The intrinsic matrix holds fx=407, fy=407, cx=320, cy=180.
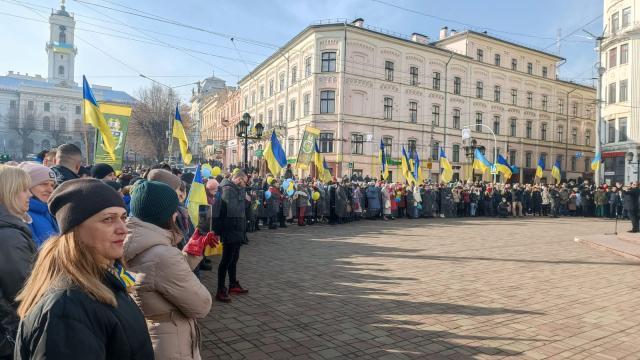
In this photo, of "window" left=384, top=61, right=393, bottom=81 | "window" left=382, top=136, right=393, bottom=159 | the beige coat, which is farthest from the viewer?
"window" left=382, top=136, right=393, bottom=159

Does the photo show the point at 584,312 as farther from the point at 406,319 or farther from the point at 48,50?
the point at 48,50

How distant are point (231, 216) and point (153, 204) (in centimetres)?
398

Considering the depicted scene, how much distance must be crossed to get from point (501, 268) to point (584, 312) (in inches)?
116

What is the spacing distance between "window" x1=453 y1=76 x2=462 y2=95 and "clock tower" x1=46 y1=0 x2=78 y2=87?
8775 cm

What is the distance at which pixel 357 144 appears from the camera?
1527 inches

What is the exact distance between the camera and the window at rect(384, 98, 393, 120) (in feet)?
133

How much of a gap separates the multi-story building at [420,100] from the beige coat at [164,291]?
30.8 m

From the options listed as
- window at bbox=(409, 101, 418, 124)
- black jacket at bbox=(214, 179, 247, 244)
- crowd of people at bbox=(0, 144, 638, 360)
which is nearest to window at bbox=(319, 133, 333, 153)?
window at bbox=(409, 101, 418, 124)

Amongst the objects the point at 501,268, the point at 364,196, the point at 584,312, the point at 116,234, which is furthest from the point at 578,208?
the point at 116,234

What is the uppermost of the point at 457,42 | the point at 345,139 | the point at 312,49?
the point at 457,42

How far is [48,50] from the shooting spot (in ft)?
310

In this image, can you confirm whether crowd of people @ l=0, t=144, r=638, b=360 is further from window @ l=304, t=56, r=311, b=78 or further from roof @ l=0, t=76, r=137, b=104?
roof @ l=0, t=76, r=137, b=104

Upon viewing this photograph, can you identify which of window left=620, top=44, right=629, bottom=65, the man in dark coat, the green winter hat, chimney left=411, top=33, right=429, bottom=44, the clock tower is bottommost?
the man in dark coat

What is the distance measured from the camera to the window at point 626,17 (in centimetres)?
3894
